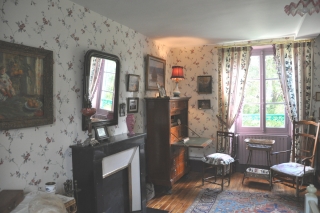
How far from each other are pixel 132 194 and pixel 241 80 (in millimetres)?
2938

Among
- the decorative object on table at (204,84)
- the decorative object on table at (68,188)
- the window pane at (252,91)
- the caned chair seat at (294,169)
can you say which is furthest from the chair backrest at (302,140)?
the decorative object on table at (68,188)

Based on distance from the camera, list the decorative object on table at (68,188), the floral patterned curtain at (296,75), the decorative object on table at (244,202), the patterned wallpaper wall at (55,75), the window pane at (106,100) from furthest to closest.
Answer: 1. the floral patterned curtain at (296,75)
2. the decorative object on table at (244,202)
3. the window pane at (106,100)
4. the decorative object on table at (68,188)
5. the patterned wallpaper wall at (55,75)

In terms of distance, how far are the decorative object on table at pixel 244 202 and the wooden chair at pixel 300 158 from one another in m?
0.22

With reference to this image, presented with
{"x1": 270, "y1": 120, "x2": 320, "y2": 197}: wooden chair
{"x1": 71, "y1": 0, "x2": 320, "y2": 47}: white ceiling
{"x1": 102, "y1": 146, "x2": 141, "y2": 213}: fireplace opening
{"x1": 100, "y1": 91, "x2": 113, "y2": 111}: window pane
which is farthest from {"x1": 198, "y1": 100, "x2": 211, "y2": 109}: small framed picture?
{"x1": 100, "y1": 91, "x2": 113, "y2": 111}: window pane

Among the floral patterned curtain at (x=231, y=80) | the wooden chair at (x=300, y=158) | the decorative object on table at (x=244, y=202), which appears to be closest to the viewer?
the decorative object on table at (x=244, y=202)

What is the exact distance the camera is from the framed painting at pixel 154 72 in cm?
439

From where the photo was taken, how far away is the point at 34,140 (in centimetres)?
235

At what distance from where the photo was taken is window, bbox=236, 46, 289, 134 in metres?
4.88

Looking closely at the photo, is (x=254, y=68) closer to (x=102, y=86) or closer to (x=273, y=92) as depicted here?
(x=273, y=92)

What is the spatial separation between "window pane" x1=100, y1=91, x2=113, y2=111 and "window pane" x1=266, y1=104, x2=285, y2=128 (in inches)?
124

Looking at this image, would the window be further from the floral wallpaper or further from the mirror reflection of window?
the mirror reflection of window

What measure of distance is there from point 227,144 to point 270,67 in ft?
5.51

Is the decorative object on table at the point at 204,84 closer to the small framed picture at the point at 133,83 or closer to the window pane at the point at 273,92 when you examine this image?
the window pane at the point at 273,92

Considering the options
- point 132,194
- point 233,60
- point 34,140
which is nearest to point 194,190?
point 132,194
